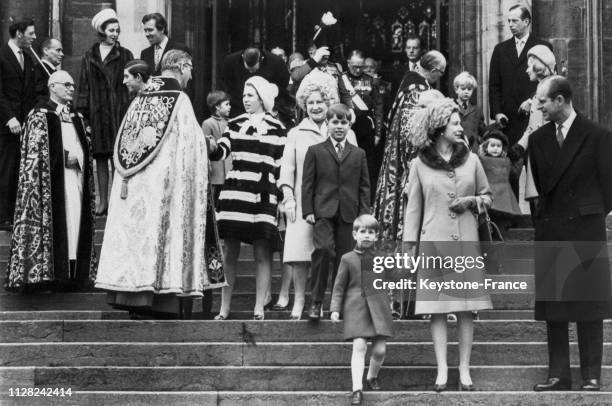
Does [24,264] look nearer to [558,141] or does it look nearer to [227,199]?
[227,199]

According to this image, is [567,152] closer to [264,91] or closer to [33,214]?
[264,91]

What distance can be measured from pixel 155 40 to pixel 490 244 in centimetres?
500

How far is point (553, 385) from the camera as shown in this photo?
9898mm

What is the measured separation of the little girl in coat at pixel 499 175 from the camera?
502 inches

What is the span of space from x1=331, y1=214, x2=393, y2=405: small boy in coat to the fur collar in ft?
1.86

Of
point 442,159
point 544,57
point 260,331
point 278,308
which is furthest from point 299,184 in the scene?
point 544,57

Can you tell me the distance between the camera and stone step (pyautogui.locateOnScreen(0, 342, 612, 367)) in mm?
10656

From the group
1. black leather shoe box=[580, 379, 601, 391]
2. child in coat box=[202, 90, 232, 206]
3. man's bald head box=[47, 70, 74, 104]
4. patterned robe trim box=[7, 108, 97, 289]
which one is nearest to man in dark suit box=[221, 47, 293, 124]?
child in coat box=[202, 90, 232, 206]

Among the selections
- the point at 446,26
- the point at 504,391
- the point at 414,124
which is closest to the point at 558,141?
the point at 414,124

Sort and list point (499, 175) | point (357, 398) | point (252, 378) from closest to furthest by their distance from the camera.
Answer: point (357, 398) < point (252, 378) < point (499, 175)

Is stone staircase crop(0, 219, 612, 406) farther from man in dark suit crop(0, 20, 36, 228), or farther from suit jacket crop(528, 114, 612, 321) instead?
man in dark suit crop(0, 20, 36, 228)

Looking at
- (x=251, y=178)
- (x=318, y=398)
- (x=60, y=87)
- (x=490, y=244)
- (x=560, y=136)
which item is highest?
(x=60, y=87)

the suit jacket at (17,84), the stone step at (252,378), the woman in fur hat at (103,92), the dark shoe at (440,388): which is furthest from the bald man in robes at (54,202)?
the dark shoe at (440,388)

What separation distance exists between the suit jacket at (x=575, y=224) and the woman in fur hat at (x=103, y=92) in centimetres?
536
